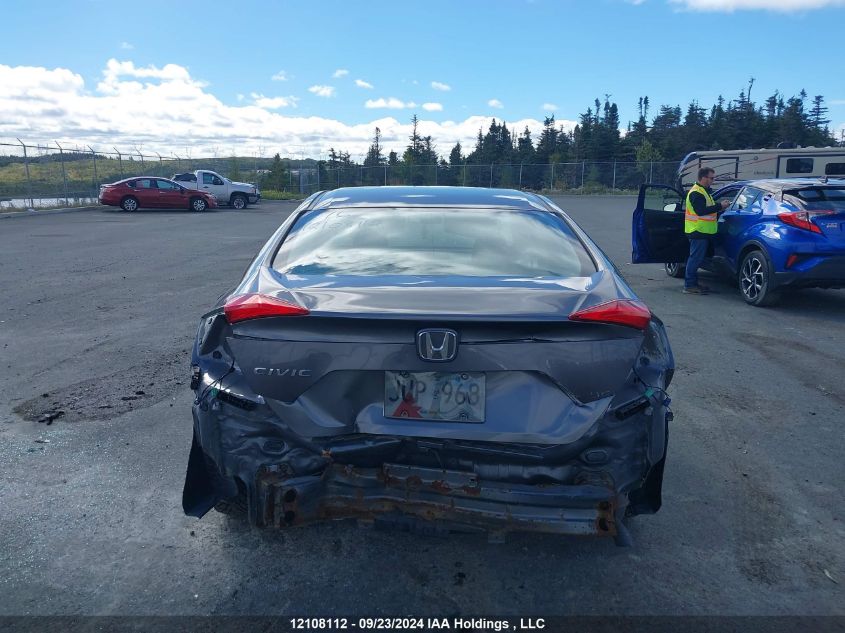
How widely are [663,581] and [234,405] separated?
1.97 metres

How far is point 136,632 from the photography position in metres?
2.55

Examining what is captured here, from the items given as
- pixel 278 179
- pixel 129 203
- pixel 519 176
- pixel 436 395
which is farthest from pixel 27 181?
pixel 519 176

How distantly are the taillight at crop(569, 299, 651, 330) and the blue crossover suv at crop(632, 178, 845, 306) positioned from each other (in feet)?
21.8

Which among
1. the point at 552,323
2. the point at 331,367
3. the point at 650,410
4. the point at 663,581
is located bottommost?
the point at 663,581

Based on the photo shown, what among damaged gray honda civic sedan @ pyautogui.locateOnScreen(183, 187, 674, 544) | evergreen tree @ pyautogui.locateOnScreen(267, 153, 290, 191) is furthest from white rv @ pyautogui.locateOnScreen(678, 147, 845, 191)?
evergreen tree @ pyautogui.locateOnScreen(267, 153, 290, 191)

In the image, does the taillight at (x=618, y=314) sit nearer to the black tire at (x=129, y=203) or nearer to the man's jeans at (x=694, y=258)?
the man's jeans at (x=694, y=258)

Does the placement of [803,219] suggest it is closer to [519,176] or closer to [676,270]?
[676,270]

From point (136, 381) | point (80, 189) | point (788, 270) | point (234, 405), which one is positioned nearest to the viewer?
point (234, 405)

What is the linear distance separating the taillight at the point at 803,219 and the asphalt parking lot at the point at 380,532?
1.94m

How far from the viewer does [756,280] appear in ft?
29.7

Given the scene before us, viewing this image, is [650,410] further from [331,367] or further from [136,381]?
[136,381]

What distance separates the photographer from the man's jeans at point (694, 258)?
32.5ft

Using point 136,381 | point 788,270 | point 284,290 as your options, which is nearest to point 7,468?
point 136,381

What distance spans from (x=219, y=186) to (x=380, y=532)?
34025 millimetres
